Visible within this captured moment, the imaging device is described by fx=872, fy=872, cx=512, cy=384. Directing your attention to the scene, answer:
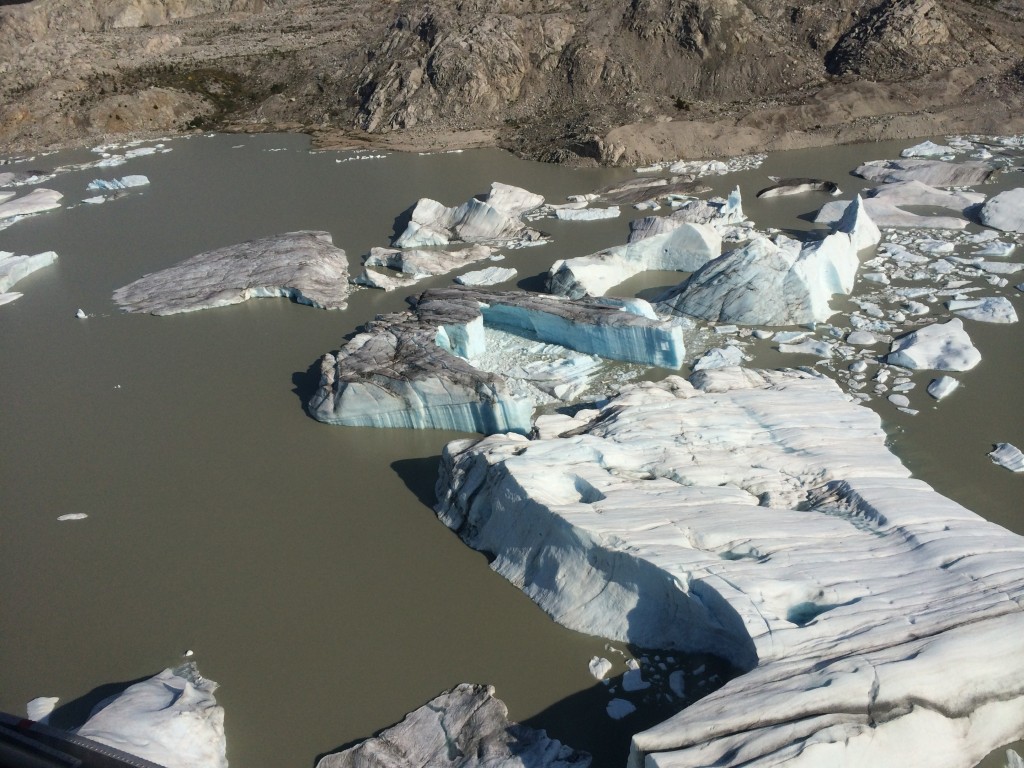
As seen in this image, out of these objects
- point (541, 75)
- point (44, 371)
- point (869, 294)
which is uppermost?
point (541, 75)

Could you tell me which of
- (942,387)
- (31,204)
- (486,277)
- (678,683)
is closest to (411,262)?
(486,277)

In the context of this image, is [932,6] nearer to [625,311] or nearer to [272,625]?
[625,311]

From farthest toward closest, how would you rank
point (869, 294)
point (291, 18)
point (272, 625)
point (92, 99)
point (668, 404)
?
1. point (291, 18)
2. point (92, 99)
3. point (869, 294)
4. point (668, 404)
5. point (272, 625)

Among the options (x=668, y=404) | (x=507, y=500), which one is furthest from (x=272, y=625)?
(x=668, y=404)

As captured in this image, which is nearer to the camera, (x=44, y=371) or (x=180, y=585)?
(x=180, y=585)

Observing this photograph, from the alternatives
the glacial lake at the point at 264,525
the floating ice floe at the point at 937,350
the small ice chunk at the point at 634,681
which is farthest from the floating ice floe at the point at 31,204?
the small ice chunk at the point at 634,681

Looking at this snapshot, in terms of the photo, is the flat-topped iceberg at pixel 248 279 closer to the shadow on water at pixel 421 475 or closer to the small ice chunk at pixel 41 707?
the shadow on water at pixel 421 475

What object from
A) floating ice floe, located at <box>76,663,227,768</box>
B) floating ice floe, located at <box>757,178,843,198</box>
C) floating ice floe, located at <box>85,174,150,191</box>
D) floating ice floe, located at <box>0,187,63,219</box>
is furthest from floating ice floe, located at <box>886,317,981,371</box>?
floating ice floe, located at <box>0,187,63,219</box>
